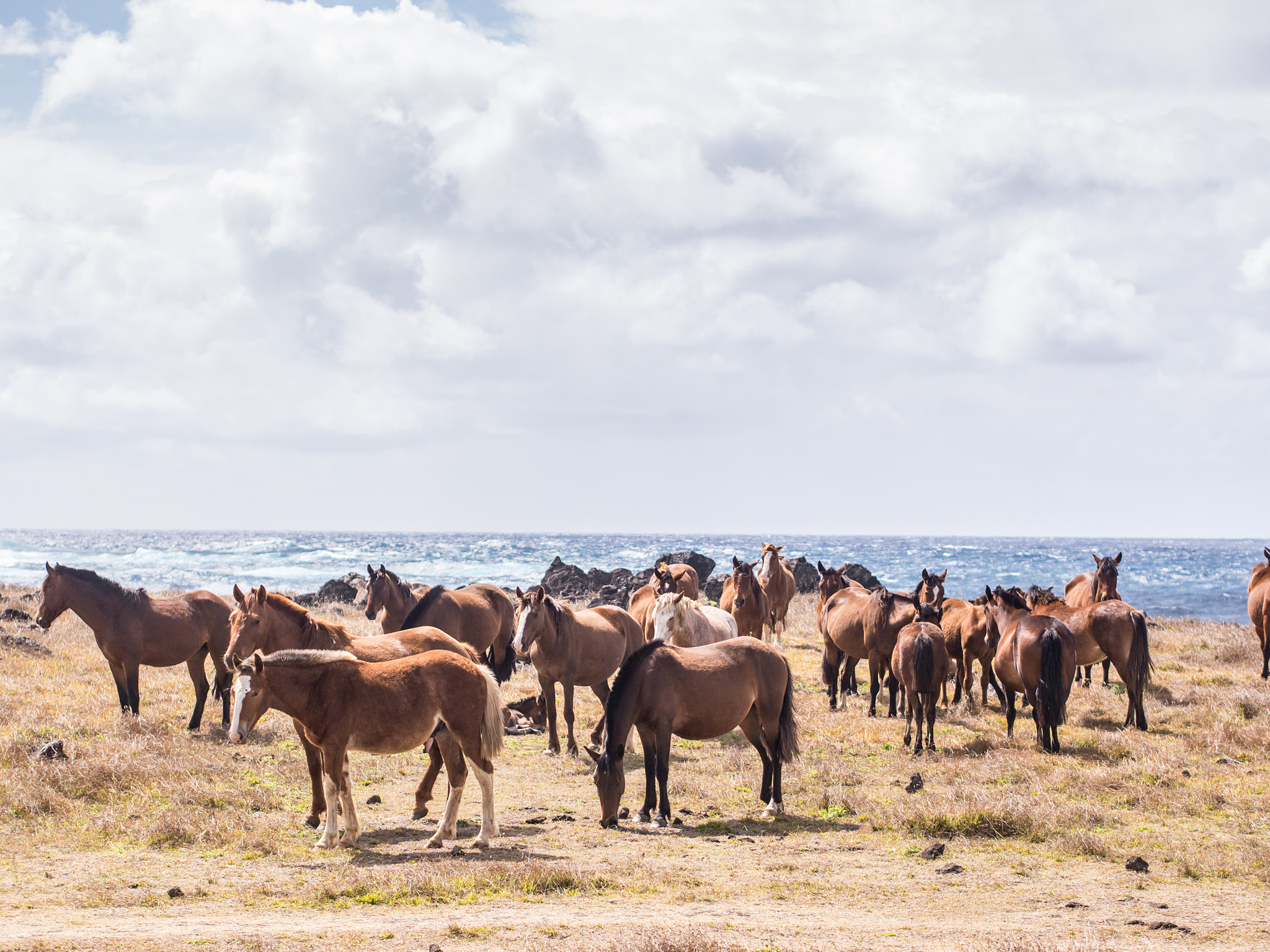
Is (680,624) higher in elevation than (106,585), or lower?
lower

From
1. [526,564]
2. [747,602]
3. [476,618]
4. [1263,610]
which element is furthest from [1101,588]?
[526,564]

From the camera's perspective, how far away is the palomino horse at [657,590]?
53.3ft

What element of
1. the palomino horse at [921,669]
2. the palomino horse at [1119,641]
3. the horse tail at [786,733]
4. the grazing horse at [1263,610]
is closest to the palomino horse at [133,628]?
the horse tail at [786,733]

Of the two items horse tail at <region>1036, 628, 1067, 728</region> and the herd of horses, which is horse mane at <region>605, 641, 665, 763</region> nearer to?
the herd of horses

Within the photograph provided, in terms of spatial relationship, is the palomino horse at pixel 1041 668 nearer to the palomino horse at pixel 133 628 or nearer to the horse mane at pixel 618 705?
the horse mane at pixel 618 705

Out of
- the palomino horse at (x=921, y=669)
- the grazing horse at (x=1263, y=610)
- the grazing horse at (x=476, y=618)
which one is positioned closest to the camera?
the palomino horse at (x=921, y=669)

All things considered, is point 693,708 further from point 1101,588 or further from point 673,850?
point 1101,588

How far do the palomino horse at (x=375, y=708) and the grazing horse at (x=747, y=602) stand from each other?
1059 centimetres

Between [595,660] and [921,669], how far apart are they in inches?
175

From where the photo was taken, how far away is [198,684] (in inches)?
585

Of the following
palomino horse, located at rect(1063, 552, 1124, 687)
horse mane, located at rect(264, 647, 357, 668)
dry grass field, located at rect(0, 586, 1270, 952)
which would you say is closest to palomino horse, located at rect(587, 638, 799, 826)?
dry grass field, located at rect(0, 586, 1270, 952)

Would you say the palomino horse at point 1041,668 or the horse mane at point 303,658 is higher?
the horse mane at point 303,658

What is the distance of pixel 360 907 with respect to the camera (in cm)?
745

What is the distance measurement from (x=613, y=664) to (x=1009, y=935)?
26.8 ft
